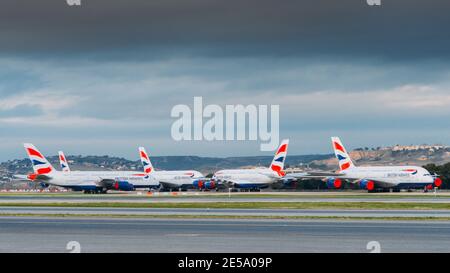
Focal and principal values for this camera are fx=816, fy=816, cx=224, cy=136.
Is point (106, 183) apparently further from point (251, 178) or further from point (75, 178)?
point (251, 178)

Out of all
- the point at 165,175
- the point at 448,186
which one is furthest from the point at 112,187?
the point at 448,186

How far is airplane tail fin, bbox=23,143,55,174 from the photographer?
536ft

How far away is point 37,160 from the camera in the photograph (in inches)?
6501

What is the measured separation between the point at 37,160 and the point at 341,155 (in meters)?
61.6

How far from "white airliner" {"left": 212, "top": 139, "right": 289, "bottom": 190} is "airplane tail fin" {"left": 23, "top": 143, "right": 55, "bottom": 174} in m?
37.7

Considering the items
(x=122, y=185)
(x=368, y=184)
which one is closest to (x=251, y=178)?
(x=122, y=185)

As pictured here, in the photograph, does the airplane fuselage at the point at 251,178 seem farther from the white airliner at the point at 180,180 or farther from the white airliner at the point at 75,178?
the white airliner at the point at 75,178

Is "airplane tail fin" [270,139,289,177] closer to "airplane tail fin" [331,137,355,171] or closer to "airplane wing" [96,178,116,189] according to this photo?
"airplane tail fin" [331,137,355,171]

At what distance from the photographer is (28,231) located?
43750mm

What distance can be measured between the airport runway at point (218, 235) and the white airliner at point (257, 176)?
12341cm

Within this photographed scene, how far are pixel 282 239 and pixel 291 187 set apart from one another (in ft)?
511
